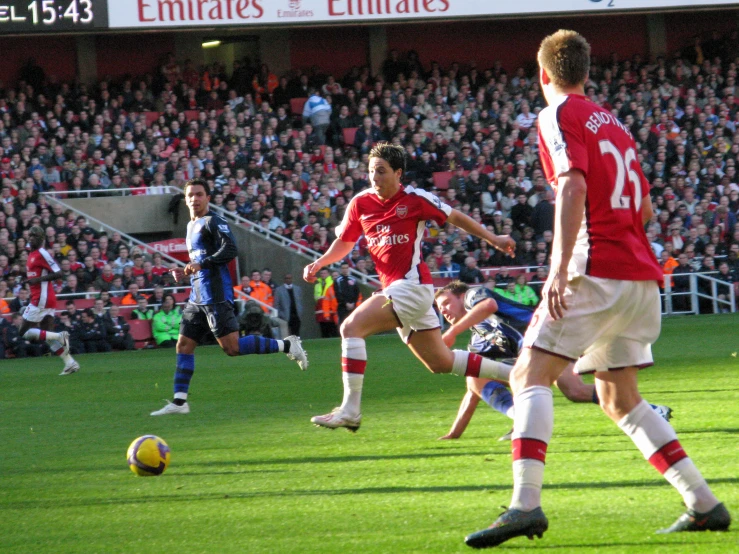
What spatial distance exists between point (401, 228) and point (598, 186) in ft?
11.1

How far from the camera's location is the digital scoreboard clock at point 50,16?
24.1 meters

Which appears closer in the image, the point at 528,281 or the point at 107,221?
the point at 528,281

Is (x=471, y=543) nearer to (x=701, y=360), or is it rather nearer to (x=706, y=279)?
(x=701, y=360)

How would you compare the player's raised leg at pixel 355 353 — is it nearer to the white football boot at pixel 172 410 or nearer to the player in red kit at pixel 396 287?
the player in red kit at pixel 396 287

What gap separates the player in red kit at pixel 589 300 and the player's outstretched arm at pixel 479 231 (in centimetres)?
227

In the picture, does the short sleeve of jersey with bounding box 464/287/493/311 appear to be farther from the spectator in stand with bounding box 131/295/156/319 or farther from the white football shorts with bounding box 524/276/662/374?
the spectator in stand with bounding box 131/295/156/319

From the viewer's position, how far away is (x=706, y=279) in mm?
21703

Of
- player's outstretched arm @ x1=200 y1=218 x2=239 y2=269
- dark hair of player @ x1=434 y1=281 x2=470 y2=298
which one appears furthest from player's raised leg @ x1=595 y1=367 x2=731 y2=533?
player's outstretched arm @ x1=200 y1=218 x2=239 y2=269

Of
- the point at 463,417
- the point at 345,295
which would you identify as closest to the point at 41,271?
the point at 345,295

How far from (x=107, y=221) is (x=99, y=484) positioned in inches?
700

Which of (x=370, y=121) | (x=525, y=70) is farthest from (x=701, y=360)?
(x=525, y=70)

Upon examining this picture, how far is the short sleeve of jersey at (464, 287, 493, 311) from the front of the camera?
778 centimetres

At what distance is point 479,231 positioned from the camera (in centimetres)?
735

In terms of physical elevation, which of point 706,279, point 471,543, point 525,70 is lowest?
point 706,279
